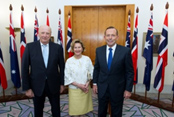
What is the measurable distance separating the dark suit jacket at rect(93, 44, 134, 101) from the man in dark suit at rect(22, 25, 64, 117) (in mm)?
605

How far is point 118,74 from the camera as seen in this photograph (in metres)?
1.64

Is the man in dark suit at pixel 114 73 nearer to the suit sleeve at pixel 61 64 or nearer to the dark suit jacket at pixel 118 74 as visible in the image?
the dark suit jacket at pixel 118 74

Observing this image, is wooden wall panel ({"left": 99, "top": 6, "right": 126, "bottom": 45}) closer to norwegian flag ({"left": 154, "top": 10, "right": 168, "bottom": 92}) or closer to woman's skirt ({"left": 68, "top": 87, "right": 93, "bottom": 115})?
norwegian flag ({"left": 154, "top": 10, "right": 168, "bottom": 92})

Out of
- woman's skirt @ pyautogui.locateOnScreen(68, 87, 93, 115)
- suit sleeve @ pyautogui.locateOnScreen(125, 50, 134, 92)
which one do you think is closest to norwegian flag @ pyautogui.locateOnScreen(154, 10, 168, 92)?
suit sleeve @ pyautogui.locateOnScreen(125, 50, 134, 92)

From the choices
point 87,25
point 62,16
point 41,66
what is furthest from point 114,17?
point 41,66

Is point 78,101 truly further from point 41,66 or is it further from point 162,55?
point 162,55

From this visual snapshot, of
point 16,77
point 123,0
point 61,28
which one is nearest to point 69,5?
point 61,28

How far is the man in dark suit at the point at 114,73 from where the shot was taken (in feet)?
5.28

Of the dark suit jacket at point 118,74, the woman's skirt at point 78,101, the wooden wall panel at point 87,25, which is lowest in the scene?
the woman's skirt at point 78,101

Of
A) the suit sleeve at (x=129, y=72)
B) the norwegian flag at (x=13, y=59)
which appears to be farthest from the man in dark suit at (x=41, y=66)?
the norwegian flag at (x=13, y=59)

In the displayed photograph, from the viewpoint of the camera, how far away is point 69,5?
3.71 metres

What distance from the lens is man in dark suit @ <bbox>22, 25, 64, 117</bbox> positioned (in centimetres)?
169

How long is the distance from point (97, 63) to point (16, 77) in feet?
7.42

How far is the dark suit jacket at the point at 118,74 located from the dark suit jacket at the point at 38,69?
0.61m
